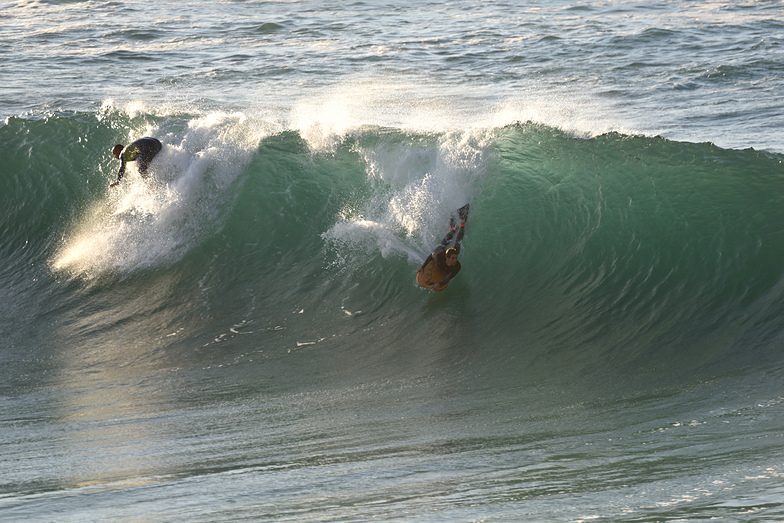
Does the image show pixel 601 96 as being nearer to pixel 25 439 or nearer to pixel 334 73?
pixel 334 73

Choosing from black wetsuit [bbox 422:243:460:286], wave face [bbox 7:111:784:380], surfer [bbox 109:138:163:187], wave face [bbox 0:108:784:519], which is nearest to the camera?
wave face [bbox 0:108:784:519]

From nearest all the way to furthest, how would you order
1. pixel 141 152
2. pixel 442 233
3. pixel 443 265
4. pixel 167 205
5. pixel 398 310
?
pixel 443 265 < pixel 398 310 < pixel 442 233 < pixel 167 205 < pixel 141 152

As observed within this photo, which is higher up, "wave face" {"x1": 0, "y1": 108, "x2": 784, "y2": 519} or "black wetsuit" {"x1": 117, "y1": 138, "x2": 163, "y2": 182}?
"black wetsuit" {"x1": 117, "y1": 138, "x2": 163, "y2": 182}

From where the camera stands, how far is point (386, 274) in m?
8.55

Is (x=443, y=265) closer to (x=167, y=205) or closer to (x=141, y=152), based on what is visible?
(x=167, y=205)

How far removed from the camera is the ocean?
14.7 ft

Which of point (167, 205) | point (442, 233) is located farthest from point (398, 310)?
point (167, 205)

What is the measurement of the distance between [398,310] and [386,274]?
0.60 m

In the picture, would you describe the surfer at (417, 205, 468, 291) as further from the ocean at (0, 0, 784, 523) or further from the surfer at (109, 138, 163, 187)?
the surfer at (109, 138, 163, 187)

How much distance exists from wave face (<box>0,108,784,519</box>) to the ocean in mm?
35

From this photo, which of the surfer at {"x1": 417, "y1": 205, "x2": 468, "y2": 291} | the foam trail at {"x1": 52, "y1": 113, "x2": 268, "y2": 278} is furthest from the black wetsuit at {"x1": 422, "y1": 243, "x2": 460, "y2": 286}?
the foam trail at {"x1": 52, "y1": 113, "x2": 268, "y2": 278}

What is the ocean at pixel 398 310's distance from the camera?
4.48 m

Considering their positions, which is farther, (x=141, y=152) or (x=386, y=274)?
(x=141, y=152)

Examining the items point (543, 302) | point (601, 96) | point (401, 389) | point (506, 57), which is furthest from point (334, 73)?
point (401, 389)
